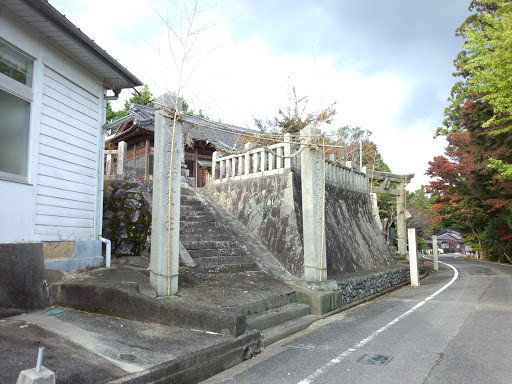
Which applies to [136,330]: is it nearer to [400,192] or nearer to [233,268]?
[233,268]

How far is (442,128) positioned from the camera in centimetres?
2986

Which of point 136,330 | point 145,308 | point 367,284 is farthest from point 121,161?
point 367,284

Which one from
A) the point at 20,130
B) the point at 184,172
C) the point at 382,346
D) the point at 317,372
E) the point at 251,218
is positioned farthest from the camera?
the point at 184,172

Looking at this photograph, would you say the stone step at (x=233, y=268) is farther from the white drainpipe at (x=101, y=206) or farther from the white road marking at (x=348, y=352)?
the white road marking at (x=348, y=352)

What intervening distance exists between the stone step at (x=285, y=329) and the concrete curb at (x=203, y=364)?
0.44 metres

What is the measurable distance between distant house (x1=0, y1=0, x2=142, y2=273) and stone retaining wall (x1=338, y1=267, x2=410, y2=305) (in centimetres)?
591

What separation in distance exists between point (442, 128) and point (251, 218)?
26194 millimetres

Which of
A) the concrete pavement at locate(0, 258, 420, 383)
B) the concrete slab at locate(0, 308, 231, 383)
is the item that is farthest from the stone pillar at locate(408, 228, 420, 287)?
the concrete slab at locate(0, 308, 231, 383)

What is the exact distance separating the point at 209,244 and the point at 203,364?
4.91 metres

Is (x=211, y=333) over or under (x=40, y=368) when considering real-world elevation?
under

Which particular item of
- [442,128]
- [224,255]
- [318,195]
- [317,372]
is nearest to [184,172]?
[224,255]

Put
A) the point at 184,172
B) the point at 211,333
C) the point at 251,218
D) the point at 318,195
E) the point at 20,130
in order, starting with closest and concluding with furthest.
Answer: the point at 211,333
the point at 20,130
the point at 318,195
the point at 251,218
the point at 184,172

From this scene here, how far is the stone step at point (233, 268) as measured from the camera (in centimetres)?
787

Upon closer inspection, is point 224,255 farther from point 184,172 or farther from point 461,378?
point 461,378
